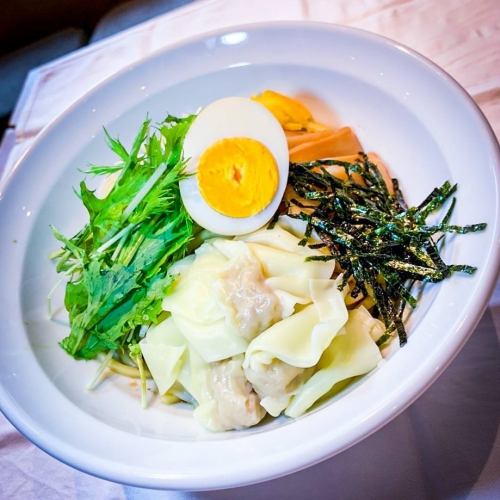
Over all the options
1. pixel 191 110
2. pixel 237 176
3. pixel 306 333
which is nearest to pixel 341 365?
pixel 306 333

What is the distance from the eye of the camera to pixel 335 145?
71.7 inches

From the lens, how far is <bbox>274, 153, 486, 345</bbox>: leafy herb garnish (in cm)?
141

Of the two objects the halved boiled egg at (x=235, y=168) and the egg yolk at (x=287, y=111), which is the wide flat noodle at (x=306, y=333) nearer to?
the halved boiled egg at (x=235, y=168)

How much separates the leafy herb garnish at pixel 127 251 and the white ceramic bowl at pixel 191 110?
0.35 feet

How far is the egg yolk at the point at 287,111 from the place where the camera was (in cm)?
190

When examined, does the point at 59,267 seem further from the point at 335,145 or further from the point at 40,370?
the point at 335,145

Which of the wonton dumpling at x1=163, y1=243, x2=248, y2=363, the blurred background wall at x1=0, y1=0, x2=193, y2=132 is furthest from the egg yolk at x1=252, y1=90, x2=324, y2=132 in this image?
the blurred background wall at x1=0, y1=0, x2=193, y2=132

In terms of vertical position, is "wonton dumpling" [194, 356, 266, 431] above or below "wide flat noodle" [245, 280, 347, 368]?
below

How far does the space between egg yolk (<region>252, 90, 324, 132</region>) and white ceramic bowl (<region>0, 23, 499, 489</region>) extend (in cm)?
11

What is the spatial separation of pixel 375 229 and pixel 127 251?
755mm

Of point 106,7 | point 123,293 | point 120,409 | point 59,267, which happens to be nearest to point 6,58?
point 106,7

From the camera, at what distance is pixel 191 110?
214cm

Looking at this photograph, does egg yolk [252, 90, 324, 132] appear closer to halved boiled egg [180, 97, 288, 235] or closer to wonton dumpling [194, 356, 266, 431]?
halved boiled egg [180, 97, 288, 235]

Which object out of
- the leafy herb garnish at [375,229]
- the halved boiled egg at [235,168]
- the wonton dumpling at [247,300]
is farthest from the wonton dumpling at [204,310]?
the leafy herb garnish at [375,229]
